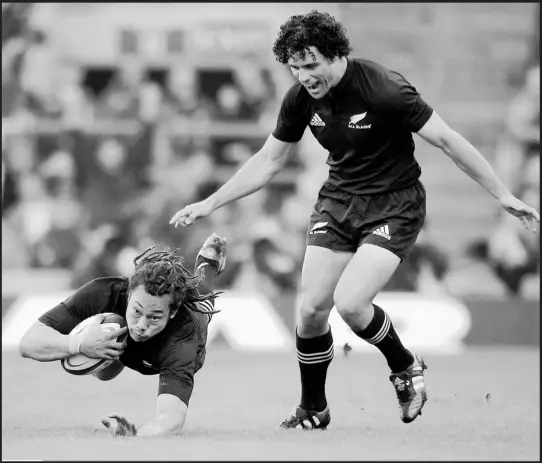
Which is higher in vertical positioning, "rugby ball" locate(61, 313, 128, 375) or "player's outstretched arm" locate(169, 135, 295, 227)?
"player's outstretched arm" locate(169, 135, 295, 227)

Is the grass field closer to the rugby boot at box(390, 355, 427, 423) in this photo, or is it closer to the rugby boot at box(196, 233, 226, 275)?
the rugby boot at box(390, 355, 427, 423)

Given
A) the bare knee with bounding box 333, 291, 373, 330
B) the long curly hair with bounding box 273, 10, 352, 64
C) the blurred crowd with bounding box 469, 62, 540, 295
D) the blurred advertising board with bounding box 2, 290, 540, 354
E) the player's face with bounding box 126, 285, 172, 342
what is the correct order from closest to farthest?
Result: the player's face with bounding box 126, 285, 172, 342, the long curly hair with bounding box 273, 10, 352, 64, the bare knee with bounding box 333, 291, 373, 330, the blurred advertising board with bounding box 2, 290, 540, 354, the blurred crowd with bounding box 469, 62, 540, 295

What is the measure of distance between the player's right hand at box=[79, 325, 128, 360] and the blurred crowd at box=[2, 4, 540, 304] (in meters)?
6.25

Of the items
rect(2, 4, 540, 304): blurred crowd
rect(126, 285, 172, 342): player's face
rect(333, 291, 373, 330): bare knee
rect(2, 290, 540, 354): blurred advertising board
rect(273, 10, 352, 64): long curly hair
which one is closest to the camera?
rect(126, 285, 172, 342): player's face

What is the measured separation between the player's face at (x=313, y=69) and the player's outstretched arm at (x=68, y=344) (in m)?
1.68

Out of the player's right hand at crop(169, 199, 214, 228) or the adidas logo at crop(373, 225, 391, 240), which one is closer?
the adidas logo at crop(373, 225, 391, 240)

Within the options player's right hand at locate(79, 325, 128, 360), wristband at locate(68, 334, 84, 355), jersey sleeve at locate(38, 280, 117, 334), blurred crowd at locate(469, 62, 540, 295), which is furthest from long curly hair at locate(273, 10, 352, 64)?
blurred crowd at locate(469, 62, 540, 295)

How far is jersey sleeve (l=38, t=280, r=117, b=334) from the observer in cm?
651

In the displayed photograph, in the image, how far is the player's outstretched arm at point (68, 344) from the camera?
626 cm

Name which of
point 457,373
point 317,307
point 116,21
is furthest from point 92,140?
point 317,307

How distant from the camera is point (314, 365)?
7062 millimetres

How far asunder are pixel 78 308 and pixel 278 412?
7.09ft

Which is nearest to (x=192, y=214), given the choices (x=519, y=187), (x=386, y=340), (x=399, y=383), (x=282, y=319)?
(x=386, y=340)

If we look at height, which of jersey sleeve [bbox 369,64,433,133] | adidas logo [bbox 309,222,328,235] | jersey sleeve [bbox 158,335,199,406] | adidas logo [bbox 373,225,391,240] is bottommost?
jersey sleeve [bbox 158,335,199,406]
